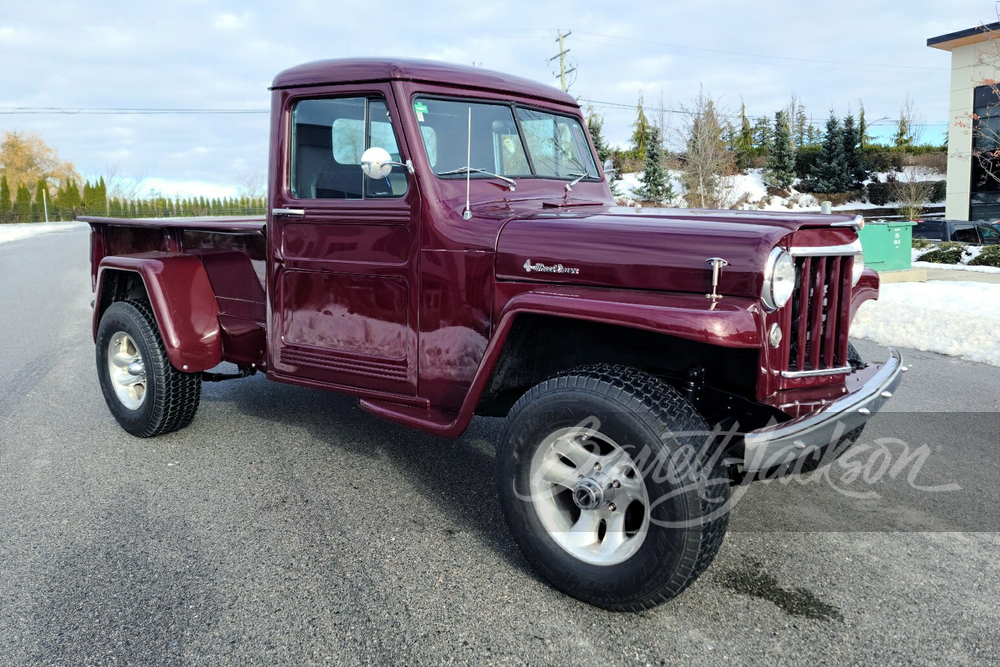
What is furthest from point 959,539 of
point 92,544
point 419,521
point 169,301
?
point 169,301

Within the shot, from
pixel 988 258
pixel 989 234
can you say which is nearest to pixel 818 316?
pixel 988 258

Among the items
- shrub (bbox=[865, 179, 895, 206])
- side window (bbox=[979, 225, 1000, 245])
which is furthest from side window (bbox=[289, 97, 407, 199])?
shrub (bbox=[865, 179, 895, 206])

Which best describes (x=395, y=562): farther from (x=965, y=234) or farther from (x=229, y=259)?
(x=965, y=234)

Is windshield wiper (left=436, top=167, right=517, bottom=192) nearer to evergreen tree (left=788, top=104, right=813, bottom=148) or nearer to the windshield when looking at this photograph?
the windshield

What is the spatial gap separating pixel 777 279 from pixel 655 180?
33.3 meters

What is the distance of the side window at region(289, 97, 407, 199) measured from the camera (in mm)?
3625

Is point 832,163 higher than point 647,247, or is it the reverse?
point 832,163

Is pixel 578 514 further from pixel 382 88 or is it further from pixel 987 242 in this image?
pixel 987 242

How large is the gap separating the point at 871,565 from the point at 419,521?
6.32 feet

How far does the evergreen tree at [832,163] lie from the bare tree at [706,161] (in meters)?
12.0

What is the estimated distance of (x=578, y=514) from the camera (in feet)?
9.73

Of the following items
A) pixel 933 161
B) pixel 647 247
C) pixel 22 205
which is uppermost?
pixel 933 161

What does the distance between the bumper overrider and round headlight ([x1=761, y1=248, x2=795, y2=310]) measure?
420mm

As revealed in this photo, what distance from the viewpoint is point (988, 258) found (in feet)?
50.0
